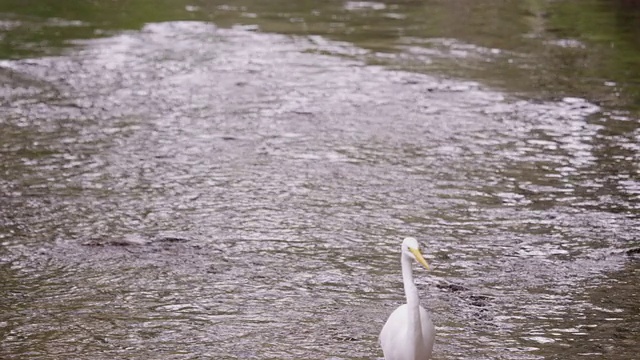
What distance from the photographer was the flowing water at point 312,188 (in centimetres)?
686

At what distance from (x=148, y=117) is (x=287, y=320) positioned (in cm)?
567

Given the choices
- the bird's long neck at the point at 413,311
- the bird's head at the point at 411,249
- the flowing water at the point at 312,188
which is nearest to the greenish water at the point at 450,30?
the flowing water at the point at 312,188

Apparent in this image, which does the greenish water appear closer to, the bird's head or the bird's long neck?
the bird's head

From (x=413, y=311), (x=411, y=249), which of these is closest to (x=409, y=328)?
(x=413, y=311)

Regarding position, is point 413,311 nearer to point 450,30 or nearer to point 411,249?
point 411,249

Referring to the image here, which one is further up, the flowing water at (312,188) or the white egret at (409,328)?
the white egret at (409,328)

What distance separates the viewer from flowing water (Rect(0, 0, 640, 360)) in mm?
6863

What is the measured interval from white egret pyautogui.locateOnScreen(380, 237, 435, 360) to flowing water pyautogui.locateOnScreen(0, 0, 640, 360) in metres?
0.69

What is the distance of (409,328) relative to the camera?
214 inches

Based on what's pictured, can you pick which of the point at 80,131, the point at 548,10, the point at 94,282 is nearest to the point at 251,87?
the point at 80,131

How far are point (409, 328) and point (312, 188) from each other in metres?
4.30

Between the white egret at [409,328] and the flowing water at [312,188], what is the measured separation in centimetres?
69

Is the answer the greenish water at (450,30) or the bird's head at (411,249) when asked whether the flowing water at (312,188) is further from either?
the bird's head at (411,249)

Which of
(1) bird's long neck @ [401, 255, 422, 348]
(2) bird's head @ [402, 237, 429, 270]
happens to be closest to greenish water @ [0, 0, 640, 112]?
(2) bird's head @ [402, 237, 429, 270]
